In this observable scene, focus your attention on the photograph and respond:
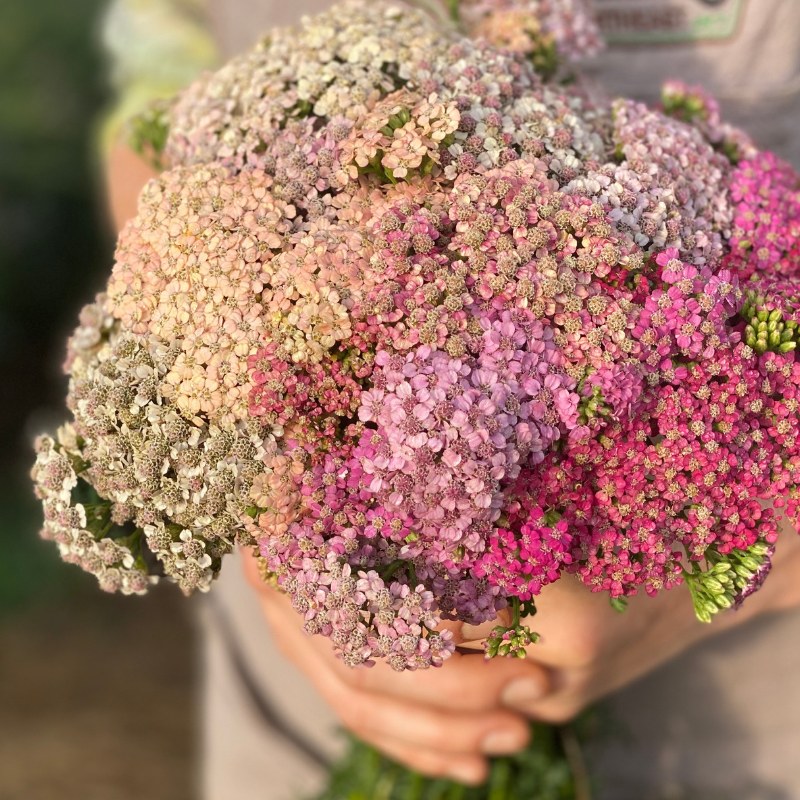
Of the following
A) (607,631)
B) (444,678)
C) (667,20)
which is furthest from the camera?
(667,20)

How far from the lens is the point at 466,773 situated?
125 cm

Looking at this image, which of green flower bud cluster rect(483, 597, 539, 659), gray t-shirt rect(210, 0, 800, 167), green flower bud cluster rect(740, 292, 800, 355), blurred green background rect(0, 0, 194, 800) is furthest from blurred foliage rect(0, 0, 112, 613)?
green flower bud cluster rect(740, 292, 800, 355)

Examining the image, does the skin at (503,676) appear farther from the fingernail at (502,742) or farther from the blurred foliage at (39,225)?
the blurred foliage at (39,225)

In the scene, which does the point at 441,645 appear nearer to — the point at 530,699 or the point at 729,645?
the point at 530,699

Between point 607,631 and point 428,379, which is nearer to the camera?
point 428,379

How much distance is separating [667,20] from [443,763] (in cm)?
119

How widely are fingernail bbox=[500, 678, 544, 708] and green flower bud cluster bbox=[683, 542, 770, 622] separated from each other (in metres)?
0.37

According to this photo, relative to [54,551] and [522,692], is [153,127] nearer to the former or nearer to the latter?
[522,692]

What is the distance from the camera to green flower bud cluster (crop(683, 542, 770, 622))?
77cm

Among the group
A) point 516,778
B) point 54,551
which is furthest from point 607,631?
point 54,551

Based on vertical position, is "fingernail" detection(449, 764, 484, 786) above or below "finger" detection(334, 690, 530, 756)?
below

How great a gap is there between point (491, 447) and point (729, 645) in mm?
1095

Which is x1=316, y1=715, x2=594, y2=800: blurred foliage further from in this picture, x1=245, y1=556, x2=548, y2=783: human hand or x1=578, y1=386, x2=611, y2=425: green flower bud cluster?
x1=578, y1=386, x2=611, y2=425: green flower bud cluster

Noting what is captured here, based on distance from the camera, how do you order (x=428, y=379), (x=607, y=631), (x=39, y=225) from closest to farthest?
(x=428, y=379) → (x=607, y=631) → (x=39, y=225)
